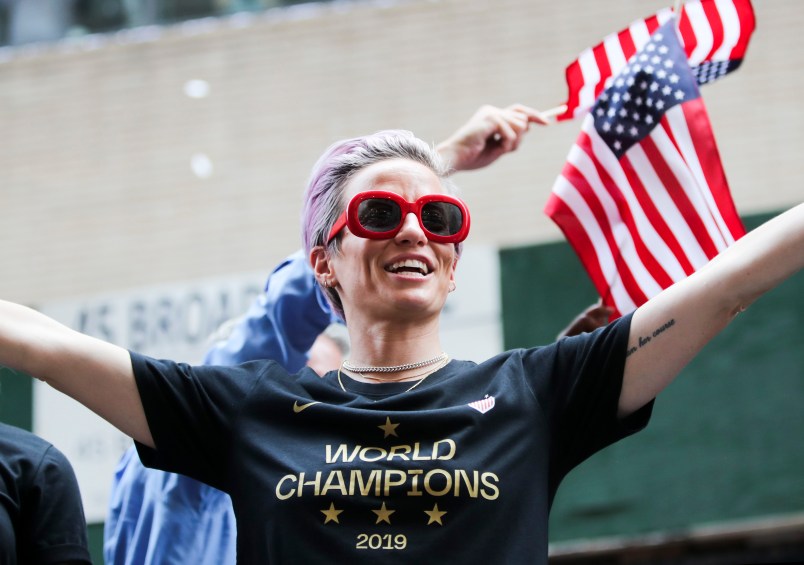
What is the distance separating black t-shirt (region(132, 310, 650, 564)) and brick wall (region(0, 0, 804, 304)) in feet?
17.2

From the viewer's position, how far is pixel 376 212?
2607 mm

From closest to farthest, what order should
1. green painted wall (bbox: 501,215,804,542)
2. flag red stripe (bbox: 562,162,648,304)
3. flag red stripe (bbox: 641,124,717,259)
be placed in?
1. flag red stripe (bbox: 641,124,717,259)
2. flag red stripe (bbox: 562,162,648,304)
3. green painted wall (bbox: 501,215,804,542)

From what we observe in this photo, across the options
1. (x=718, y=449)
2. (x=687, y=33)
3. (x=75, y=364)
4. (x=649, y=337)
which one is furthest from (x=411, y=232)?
(x=718, y=449)

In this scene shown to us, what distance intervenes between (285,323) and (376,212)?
38.0 inches

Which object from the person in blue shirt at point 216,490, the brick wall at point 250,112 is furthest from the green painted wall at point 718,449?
the person in blue shirt at point 216,490

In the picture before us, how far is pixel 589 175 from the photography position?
3900 millimetres

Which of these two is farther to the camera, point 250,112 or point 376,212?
point 250,112

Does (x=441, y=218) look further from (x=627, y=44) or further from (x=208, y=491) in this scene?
(x=627, y=44)

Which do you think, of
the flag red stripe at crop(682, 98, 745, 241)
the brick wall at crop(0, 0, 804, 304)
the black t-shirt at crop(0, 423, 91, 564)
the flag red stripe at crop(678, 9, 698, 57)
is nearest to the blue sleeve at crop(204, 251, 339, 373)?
the black t-shirt at crop(0, 423, 91, 564)

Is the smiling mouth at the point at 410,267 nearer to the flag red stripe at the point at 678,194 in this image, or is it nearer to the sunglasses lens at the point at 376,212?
the sunglasses lens at the point at 376,212

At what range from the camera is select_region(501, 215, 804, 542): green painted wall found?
638 cm

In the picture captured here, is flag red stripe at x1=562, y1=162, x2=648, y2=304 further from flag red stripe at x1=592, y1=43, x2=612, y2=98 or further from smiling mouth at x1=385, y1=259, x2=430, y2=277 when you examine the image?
smiling mouth at x1=385, y1=259, x2=430, y2=277

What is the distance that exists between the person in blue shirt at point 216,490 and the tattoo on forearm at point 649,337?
3.91 feet

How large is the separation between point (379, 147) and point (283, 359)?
0.93 meters
